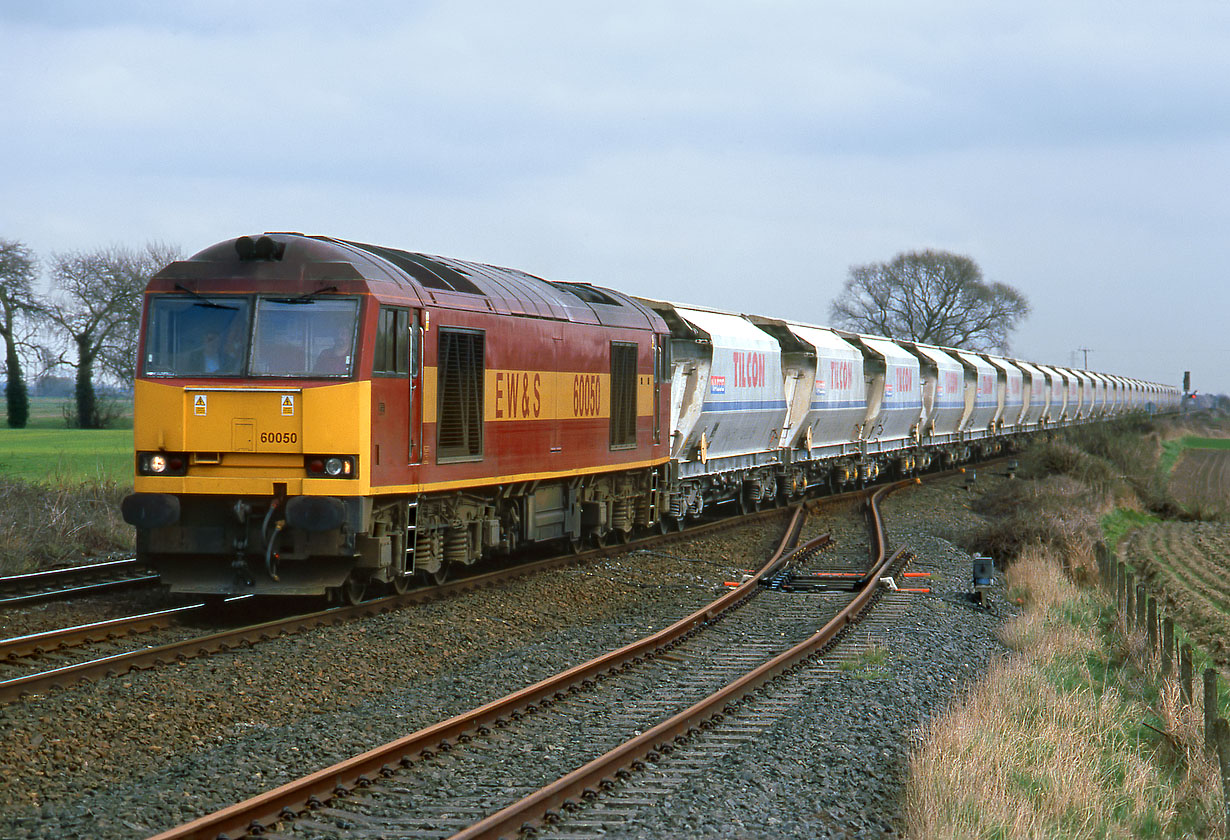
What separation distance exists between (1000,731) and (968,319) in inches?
3121

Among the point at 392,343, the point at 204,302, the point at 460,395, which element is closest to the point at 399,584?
the point at 460,395

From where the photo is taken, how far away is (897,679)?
393 inches

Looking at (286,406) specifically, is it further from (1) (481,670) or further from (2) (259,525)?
(1) (481,670)

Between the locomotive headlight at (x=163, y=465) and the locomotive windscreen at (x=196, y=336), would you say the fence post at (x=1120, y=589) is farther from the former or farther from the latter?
the locomotive headlight at (x=163, y=465)

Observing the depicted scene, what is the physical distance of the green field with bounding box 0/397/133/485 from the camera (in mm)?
22281

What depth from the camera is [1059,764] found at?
752cm

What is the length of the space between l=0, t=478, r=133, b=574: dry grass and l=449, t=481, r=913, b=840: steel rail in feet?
30.8

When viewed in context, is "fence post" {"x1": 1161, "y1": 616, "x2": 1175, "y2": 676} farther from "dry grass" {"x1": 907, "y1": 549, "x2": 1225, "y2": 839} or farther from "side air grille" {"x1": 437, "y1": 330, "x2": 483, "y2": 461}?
"side air grille" {"x1": 437, "y1": 330, "x2": 483, "y2": 461}

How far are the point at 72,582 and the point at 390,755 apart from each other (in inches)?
311

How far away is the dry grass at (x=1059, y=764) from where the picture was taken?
664 centimetres

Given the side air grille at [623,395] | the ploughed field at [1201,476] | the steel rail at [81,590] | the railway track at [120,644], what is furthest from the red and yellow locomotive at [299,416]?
the ploughed field at [1201,476]

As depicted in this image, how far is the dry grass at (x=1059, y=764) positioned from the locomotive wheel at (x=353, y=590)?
19.6 feet

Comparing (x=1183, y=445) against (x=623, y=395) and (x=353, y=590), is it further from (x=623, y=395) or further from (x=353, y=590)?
(x=353, y=590)

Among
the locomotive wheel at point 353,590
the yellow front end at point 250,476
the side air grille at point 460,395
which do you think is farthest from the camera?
the side air grille at point 460,395
